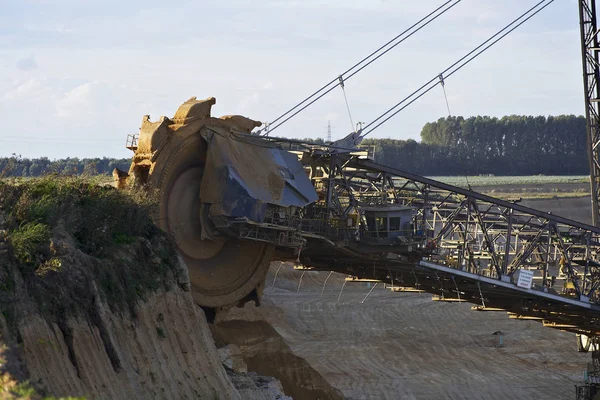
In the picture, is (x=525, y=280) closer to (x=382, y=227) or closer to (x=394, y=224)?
(x=394, y=224)

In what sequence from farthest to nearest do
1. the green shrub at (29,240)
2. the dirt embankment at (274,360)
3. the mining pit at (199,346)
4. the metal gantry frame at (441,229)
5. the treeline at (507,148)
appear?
the treeline at (507,148), the dirt embankment at (274,360), the metal gantry frame at (441,229), the green shrub at (29,240), the mining pit at (199,346)

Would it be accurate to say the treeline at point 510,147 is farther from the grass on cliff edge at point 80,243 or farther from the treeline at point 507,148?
the grass on cliff edge at point 80,243

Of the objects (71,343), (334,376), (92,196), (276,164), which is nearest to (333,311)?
(334,376)

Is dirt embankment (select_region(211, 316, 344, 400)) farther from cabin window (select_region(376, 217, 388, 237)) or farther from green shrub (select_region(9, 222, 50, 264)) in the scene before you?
green shrub (select_region(9, 222, 50, 264))

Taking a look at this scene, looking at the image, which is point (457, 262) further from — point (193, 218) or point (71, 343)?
point (71, 343)

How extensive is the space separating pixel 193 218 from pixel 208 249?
1.18m

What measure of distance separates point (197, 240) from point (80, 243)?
7.77 metres

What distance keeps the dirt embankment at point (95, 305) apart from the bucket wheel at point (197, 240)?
11.0 feet

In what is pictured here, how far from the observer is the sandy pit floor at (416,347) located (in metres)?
55.5

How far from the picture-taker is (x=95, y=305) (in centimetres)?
2228

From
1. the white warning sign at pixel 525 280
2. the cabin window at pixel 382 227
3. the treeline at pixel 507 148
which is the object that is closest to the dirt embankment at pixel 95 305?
the cabin window at pixel 382 227

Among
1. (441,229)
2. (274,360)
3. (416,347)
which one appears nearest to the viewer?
(274,360)

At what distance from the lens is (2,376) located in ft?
55.6

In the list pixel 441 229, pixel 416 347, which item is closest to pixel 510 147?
pixel 416 347
